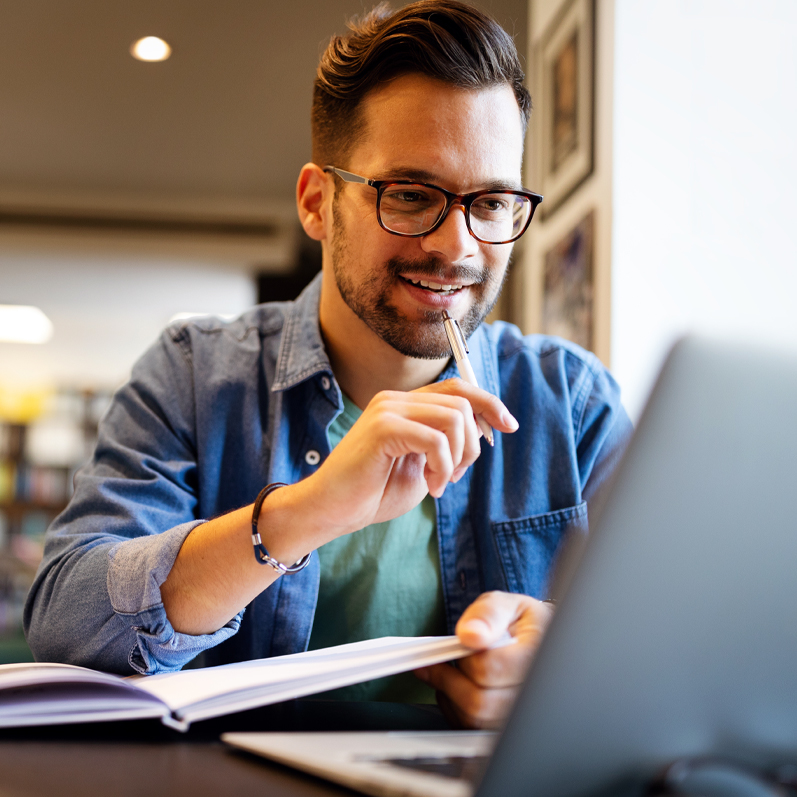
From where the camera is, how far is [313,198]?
121 centimetres

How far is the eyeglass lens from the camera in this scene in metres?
0.98

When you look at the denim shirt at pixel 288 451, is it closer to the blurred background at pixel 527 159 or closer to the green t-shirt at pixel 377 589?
the green t-shirt at pixel 377 589

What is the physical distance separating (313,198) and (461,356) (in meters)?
0.47

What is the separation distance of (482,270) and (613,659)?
2.57 feet

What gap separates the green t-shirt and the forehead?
50 centimetres

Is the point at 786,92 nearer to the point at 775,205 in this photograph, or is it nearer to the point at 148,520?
the point at 775,205

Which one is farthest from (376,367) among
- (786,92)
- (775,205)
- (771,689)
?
(786,92)

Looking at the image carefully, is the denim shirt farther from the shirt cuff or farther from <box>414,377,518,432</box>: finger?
<box>414,377,518,432</box>: finger

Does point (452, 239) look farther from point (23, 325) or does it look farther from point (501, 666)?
point (23, 325)

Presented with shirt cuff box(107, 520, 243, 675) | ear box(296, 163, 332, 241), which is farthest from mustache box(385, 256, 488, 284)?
shirt cuff box(107, 520, 243, 675)

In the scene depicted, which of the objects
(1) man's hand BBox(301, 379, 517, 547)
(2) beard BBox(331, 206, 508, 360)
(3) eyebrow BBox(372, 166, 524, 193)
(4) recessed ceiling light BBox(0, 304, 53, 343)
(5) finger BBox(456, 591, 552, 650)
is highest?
(4) recessed ceiling light BBox(0, 304, 53, 343)

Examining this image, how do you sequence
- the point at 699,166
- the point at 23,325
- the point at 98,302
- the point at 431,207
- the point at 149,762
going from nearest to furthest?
the point at 149,762
the point at 431,207
the point at 699,166
the point at 98,302
the point at 23,325

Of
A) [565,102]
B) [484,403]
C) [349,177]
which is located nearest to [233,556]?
[484,403]

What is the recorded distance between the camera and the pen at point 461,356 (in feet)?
2.60
